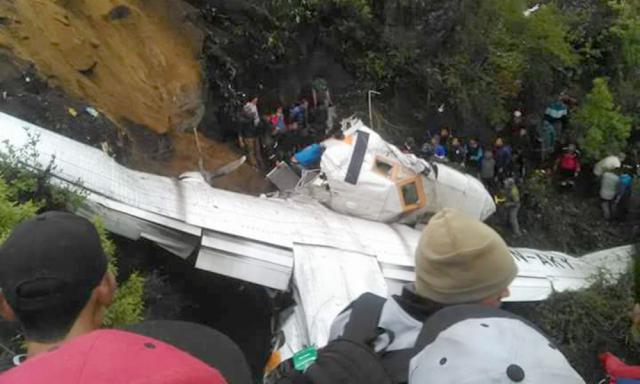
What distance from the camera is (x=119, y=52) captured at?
34.9 feet

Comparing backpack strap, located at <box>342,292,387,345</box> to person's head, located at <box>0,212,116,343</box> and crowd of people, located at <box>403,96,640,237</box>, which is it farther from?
crowd of people, located at <box>403,96,640,237</box>

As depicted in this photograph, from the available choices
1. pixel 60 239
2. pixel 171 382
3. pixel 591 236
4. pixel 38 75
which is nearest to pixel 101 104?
pixel 38 75

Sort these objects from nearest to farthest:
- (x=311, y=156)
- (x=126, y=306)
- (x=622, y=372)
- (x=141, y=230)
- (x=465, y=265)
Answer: (x=465, y=265) → (x=126, y=306) → (x=622, y=372) → (x=141, y=230) → (x=311, y=156)

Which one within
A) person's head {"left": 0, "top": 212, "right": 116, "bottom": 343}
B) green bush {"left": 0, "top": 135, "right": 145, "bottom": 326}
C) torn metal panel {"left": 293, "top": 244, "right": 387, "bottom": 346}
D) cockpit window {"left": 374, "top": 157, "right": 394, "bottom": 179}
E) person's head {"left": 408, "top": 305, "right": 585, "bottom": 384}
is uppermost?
person's head {"left": 408, "top": 305, "right": 585, "bottom": 384}

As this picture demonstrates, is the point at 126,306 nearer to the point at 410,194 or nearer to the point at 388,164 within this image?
the point at 388,164

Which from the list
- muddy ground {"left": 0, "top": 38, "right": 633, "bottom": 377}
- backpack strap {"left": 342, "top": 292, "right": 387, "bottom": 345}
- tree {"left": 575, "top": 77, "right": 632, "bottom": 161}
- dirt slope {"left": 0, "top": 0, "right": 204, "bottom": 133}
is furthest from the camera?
tree {"left": 575, "top": 77, "right": 632, "bottom": 161}

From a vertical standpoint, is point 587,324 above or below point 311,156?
below

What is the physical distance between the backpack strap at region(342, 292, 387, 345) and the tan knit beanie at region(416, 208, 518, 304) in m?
0.20

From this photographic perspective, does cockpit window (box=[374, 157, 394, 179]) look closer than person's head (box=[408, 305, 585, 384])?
No

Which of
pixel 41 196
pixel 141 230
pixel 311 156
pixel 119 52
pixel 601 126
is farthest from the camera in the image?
pixel 601 126

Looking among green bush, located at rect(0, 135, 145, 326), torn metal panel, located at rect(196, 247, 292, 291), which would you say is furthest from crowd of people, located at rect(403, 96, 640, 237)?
green bush, located at rect(0, 135, 145, 326)

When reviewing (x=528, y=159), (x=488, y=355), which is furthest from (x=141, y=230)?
(x=528, y=159)

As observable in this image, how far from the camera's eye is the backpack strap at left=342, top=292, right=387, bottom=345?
8.41 ft

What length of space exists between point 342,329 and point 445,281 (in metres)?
0.42
